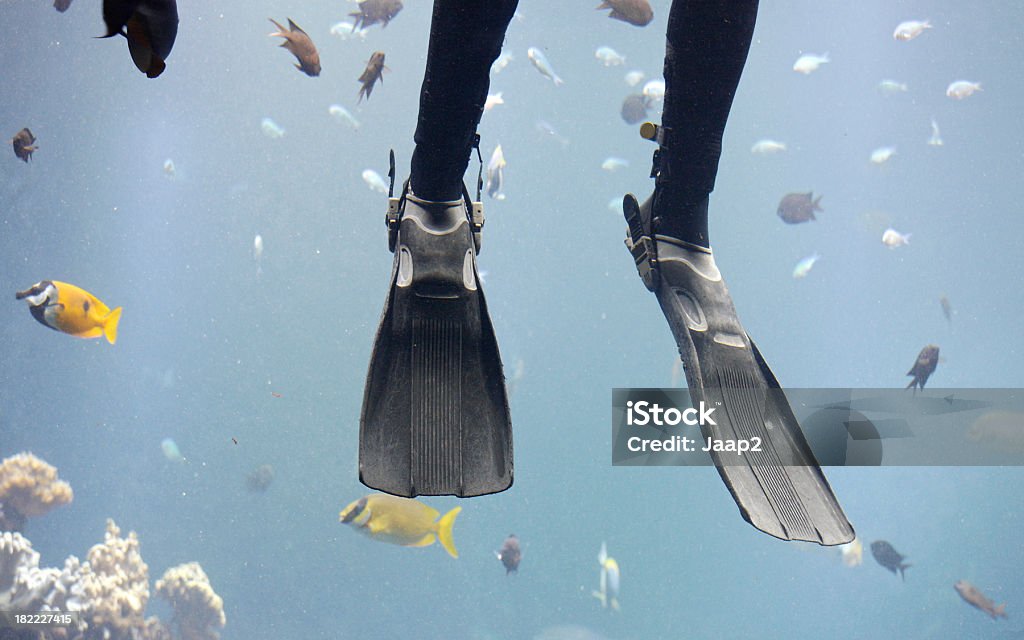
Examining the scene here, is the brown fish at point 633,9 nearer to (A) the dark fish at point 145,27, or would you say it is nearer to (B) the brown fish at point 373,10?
(B) the brown fish at point 373,10

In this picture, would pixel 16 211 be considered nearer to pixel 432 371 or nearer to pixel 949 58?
pixel 432 371

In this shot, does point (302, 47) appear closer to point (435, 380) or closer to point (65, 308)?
point (65, 308)

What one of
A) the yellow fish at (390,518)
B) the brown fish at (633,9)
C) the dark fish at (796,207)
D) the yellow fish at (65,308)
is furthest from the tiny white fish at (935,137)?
the yellow fish at (65,308)

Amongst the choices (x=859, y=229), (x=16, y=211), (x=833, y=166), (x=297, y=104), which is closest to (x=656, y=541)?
(x=859, y=229)

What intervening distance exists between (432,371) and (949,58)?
28.3 m

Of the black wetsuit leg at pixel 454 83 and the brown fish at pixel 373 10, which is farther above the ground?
the brown fish at pixel 373 10

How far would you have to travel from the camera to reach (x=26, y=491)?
29.0 ft

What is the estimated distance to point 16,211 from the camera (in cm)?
1515

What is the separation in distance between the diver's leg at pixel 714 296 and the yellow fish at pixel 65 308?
4525 millimetres

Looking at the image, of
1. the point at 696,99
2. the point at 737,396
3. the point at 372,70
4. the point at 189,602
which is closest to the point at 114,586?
the point at 189,602

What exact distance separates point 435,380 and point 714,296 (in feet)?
3.12

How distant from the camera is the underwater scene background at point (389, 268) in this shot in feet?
62.3

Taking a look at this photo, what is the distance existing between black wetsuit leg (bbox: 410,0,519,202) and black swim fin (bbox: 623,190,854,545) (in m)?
0.68

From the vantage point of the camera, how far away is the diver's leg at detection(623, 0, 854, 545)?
1.62m
